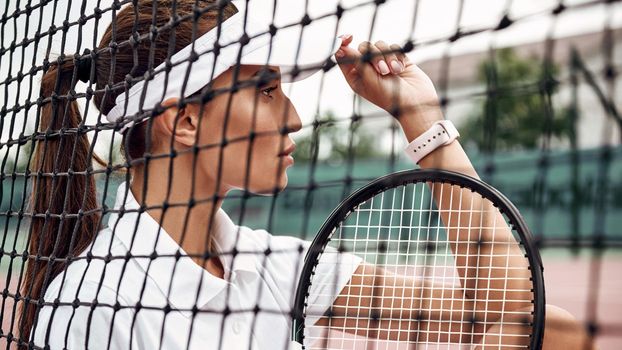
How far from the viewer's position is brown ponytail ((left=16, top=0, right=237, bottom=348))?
1031mm

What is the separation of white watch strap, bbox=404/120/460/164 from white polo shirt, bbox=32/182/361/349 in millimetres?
199

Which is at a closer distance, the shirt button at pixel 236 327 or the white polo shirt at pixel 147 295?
the white polo shirt at pixel 147 295

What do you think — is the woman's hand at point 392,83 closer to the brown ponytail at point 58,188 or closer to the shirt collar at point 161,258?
the shirt collar at point 161,258

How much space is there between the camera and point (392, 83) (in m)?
1.05

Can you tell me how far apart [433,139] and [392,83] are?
0.09 meters

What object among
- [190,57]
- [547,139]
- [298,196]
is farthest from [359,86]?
[298,196]

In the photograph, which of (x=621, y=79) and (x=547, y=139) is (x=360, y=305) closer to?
(x=547, y=139)

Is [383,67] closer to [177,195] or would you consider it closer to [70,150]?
[177,195]

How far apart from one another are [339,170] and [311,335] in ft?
19.6

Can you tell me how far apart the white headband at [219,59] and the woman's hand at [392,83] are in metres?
0.04

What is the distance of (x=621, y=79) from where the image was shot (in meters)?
0.64

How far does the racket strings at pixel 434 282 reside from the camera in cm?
106

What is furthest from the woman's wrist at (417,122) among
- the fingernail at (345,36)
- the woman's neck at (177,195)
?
the woman's neck at (177,195)

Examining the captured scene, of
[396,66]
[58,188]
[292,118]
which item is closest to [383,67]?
[396,66]
